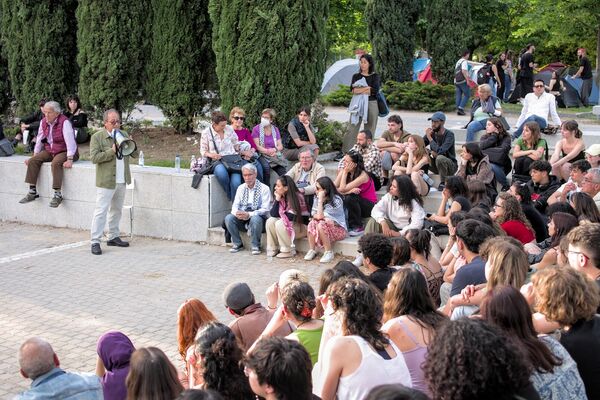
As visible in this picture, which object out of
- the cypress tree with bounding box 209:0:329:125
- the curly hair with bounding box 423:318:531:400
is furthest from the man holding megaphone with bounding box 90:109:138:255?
the curly hair with bounding box 423:318:531:400

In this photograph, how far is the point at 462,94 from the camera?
21094 millimetres

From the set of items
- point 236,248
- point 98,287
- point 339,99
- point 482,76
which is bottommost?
point 98,287

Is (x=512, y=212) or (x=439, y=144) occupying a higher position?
(x=439, y=144)

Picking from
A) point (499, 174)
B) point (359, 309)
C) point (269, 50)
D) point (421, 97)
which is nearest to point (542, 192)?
point (499, 174)

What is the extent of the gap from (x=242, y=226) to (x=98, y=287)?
2.39 metres

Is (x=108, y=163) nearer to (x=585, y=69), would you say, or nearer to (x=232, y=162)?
(x=232, y=162)

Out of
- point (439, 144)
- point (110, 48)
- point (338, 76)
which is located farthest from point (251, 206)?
point (338, 76)

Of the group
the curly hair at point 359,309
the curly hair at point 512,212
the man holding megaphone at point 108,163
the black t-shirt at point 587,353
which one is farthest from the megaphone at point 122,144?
the black t-shirt at point 587,353

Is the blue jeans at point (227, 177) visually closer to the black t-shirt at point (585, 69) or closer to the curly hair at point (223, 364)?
the curly hair at point (223, 364)

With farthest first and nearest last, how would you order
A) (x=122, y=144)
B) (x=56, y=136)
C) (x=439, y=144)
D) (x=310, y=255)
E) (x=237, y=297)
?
1. (x=56, y=136)
2. (x=439, y=144)
3. (x=122, y=144)
4. (x=310, y=255)
5. (x=237, y=297)

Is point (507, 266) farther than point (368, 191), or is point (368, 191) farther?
point (368, 191)

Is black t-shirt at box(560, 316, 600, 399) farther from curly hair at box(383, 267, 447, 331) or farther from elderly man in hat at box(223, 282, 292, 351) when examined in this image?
elderly man in hat at box(223, 282, 292, 351)

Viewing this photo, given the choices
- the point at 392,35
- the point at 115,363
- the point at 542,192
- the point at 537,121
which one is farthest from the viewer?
the point at 392,35

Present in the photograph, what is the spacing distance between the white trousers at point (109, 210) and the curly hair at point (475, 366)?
9.14 metres
